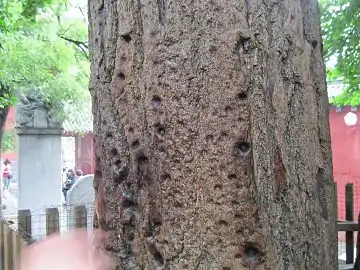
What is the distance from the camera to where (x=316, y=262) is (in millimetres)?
1030

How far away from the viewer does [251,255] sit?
0.96 m

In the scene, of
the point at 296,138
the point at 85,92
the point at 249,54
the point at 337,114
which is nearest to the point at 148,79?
Result: the point at 249,54

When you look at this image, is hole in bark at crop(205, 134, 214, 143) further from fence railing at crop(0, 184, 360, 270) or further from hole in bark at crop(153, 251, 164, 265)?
fence railing at crop(0, 184, 360, 270)

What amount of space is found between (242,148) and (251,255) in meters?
0.20

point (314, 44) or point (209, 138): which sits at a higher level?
point (314, 44)

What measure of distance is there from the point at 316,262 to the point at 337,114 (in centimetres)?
996

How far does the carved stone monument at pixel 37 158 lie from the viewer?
7.21 metres

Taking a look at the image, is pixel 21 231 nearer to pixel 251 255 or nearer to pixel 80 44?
pixel 251 255

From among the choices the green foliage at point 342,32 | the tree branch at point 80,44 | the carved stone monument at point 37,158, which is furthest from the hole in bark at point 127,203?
the tree branch at point 80,44

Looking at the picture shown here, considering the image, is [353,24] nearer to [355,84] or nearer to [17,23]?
[355,84]

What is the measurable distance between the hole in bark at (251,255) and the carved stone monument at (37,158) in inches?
257

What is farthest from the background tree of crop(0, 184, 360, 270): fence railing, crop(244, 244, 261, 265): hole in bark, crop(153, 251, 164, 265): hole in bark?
crop(244, 244, 261, 265): hole in bark

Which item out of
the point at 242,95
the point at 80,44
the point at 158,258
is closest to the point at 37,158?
the point at 80,44

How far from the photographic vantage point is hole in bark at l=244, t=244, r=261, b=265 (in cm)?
95
